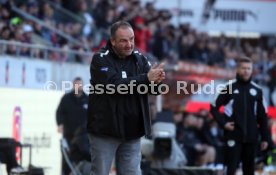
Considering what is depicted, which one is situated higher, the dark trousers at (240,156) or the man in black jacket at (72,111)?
the man in black jacket at (72,111)

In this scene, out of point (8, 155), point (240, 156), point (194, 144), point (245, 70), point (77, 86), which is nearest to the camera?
point (245, 70)

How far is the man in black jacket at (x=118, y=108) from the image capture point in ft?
28.5

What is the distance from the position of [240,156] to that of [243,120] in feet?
1.59

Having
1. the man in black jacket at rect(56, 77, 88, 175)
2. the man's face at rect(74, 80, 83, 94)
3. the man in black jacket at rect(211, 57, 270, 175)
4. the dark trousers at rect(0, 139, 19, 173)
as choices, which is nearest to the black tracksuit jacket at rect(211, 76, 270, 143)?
the man in black jacket at rect(211, 57, 270, 175)

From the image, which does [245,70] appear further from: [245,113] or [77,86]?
[77,86]

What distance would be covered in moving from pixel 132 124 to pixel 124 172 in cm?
47

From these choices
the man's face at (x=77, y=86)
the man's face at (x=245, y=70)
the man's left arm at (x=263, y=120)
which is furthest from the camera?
the man's face at (x=77, y=86)

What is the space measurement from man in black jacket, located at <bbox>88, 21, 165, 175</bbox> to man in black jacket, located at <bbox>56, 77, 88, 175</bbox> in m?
5.66

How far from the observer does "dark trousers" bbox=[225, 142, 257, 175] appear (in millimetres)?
12070

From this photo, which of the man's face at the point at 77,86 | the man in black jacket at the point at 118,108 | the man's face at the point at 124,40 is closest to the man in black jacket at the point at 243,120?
the man's face at the point at 77,86

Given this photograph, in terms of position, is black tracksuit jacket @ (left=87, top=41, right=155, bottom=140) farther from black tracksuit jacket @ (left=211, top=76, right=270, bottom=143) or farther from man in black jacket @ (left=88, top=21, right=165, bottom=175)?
black tracksuit jacket @ (left=211, top=76, right=270, bottom=143)

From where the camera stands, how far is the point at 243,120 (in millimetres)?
12117

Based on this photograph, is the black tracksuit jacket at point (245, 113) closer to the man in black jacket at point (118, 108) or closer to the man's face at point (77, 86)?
the man's face at point (77, 86)

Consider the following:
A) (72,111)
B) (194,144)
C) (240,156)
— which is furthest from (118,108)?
(194,144)
